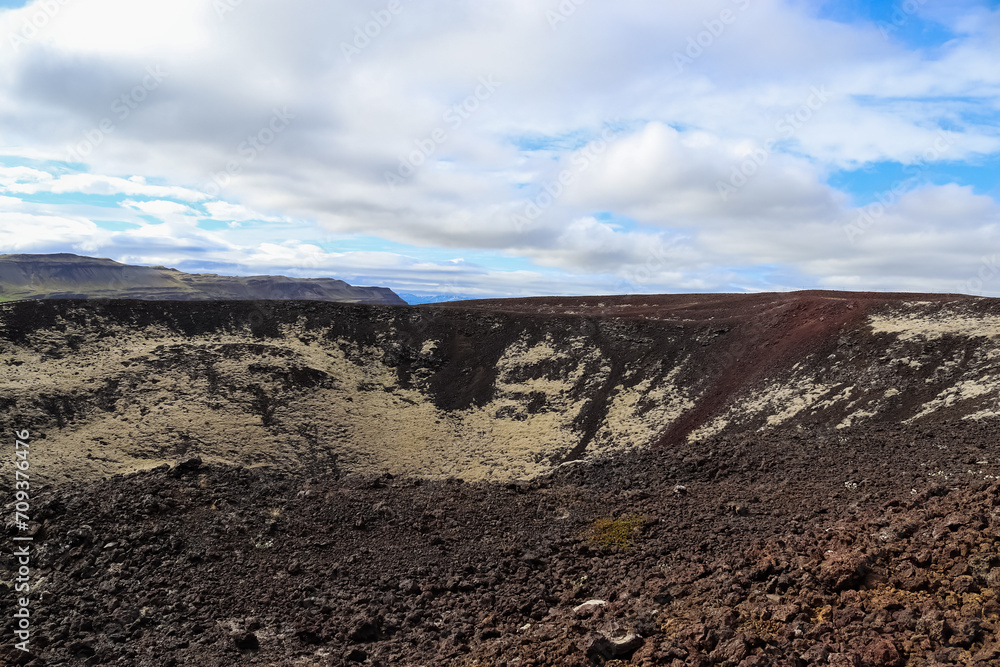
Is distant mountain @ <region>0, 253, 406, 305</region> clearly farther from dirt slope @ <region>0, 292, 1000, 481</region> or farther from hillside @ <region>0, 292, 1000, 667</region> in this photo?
hillside @ <region>0, 292, 1000, 667</region>

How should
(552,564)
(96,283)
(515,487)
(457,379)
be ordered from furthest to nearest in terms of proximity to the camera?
(96,283) < (457,379) < (515,487) < (552,564)

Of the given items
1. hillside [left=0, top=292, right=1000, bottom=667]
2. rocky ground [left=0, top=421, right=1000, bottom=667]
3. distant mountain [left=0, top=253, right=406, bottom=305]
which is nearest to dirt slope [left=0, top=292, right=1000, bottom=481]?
hillside [left=0, top=292, right=1000, bottom=667]

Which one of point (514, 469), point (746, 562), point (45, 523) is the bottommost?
point (514, 469)

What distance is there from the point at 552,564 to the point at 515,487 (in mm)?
5176

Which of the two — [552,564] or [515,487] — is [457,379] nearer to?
[515,487]

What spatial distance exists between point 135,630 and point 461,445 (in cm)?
1642

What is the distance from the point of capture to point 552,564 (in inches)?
470

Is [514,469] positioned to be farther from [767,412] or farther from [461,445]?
[767,412]

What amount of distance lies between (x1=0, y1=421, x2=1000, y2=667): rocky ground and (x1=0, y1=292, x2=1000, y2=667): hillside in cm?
6

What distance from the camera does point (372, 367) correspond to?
32.3m

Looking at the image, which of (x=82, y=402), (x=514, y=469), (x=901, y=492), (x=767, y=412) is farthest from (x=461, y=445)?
(x=901, y=492)

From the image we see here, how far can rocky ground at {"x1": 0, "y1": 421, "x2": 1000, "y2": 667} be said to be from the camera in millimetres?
6965

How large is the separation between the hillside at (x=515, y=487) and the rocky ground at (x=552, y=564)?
0.06 m

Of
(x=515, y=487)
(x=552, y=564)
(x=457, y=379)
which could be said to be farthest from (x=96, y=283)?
(x=552, y=564)
